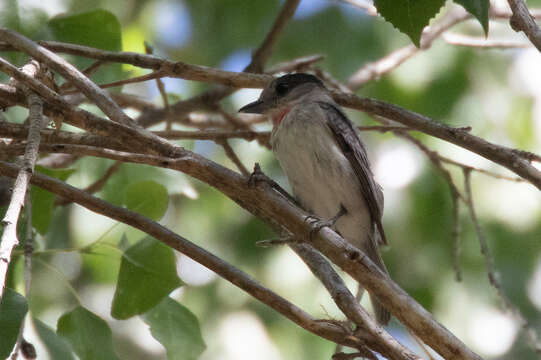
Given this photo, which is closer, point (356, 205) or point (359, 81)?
point (356, 205)

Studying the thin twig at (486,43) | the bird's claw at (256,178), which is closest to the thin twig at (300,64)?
the thin twig at (486,43)

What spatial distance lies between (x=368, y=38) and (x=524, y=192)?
6.01ft

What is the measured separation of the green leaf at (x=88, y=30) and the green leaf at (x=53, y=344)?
4.09ft

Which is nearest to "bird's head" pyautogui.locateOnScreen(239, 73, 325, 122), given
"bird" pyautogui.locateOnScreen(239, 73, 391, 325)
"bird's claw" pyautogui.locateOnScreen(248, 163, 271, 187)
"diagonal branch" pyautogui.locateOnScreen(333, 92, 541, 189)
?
"bird" pyautogui.locateOnScreen(239, 73, 391, 325)

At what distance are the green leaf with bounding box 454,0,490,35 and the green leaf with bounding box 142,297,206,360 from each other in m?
1.57

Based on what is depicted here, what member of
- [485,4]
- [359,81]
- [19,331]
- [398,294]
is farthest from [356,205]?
[19,331]

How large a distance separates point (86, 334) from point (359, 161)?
1.93 m

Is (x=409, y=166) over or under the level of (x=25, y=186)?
over

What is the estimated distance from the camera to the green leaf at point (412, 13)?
2.33m

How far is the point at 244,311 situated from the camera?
6.06 meters

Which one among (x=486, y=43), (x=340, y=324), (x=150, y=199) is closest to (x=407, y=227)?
(x=486, y=43)

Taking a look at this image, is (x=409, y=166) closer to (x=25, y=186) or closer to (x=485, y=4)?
(x=485, y=4)

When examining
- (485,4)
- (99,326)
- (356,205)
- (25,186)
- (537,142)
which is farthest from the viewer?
(537,142)

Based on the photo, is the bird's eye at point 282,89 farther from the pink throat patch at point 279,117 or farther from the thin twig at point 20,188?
the thin twig at point 20,188
